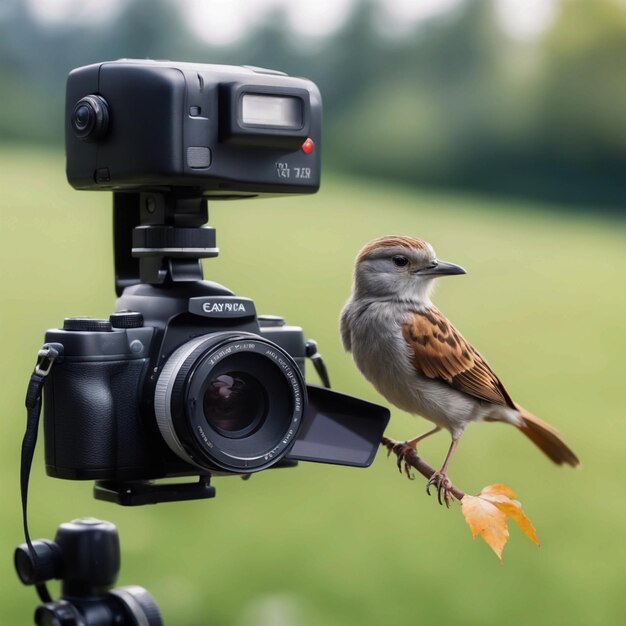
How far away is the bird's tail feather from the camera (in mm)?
1474

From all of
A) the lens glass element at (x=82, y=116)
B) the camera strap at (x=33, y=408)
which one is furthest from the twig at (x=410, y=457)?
the lens glass element at (x=82, y=116)

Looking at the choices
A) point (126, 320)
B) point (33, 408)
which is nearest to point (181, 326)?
point (126, 320)

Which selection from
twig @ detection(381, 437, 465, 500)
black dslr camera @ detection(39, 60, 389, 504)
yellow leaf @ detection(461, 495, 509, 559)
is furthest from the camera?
twig @ detection(381, 437, 465, 500)

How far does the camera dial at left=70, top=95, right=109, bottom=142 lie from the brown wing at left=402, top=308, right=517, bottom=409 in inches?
19.0

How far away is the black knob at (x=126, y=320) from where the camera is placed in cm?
142

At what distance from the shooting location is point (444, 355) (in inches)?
60.7

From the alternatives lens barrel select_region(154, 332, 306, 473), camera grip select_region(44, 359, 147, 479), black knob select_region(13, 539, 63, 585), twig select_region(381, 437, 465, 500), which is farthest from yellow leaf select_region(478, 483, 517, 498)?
black knob select_region(13, 539, 63, 585)

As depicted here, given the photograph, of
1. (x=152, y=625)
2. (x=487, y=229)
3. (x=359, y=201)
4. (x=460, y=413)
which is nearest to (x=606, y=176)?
(x=487, y=229)

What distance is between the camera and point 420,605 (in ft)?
10.9

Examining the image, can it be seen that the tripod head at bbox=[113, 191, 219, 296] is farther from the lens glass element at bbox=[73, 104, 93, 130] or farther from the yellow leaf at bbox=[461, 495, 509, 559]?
the yellow leaf at bbox=[461, 495, 509, 559]

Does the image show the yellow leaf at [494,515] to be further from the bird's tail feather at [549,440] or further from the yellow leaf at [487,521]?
the bird's tail feather at [549,440]

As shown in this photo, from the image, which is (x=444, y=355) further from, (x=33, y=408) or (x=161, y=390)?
(x=33, y=408)

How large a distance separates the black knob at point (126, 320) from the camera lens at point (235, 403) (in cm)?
12

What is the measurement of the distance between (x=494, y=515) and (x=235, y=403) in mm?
370
